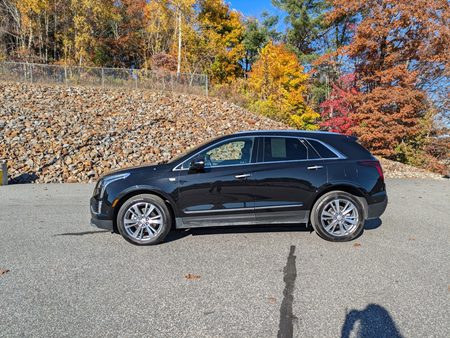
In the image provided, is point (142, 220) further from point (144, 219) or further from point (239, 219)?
point (239, 219)

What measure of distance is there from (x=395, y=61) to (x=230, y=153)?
16.3 metres

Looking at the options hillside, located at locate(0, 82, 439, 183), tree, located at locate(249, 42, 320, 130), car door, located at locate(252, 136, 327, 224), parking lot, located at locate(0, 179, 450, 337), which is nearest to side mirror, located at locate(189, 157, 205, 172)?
car door, located at locate(252, 136, 327, 224)

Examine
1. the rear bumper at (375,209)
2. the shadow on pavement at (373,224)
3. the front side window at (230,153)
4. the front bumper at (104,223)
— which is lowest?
the shadow on pavement at (373,224)

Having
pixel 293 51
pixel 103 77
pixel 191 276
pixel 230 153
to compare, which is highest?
pixel 293 51

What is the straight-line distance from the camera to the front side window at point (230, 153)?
496 centimetres

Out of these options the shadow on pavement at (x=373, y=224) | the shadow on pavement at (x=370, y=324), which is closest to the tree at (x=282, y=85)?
the shadow on pavement at (x=373, y=224)

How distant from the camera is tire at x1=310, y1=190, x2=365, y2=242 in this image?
4.95 metres

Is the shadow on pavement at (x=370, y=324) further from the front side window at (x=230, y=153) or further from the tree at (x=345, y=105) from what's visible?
the tree at (x=345, y=105)

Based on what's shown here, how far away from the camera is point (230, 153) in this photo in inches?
194

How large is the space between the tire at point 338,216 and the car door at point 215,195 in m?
1.07

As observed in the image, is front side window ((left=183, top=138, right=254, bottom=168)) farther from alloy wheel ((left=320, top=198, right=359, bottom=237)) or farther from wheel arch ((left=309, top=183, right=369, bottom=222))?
alloy wheel ((left=320, top=198, right=359, bottom=237))

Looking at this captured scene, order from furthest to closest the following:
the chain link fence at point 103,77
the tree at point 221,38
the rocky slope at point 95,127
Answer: the tree at point 221,38 → the chain link fence at point 103,77 → the rocky slope at point 95,127

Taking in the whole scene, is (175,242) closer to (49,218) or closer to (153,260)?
(153,260)

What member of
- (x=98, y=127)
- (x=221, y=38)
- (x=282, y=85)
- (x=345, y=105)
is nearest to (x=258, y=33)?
(x=221, y=38)
